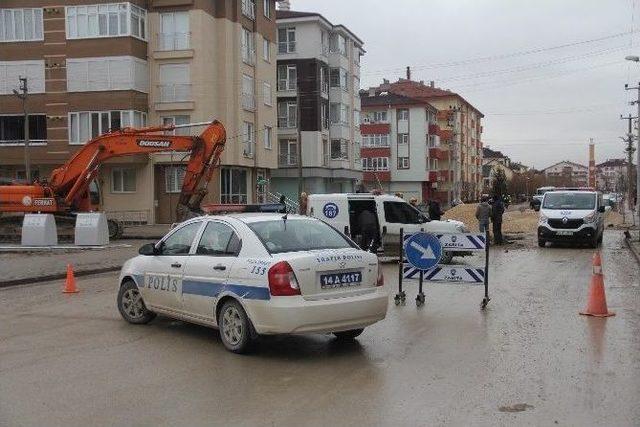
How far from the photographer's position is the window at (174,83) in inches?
1638

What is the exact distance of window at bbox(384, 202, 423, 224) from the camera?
18.2 meters

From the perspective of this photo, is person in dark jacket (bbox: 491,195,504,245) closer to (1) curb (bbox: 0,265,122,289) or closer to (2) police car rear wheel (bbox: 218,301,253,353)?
(1) curb (bbox: 0,265,122,289)

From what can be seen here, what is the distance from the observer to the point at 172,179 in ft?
137

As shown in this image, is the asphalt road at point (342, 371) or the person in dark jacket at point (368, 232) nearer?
the asphalt road at point (342, 371)

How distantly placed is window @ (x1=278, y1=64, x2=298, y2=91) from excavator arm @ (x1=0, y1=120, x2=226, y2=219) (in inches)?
1246

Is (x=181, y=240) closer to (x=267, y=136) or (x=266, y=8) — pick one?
(x=267, y=136)

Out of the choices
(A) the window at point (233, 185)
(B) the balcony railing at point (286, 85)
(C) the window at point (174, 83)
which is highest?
(B) the balcony railing at point (286, 85)

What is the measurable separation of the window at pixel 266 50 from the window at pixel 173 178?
442 inches

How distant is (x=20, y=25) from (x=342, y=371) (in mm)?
40989

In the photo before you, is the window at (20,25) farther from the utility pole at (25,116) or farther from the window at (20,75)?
the utility pole at (25,116)

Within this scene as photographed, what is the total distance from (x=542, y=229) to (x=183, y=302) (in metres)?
17.6

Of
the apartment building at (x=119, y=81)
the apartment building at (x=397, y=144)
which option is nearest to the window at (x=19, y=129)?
the apartment building at (x=119, y=81)

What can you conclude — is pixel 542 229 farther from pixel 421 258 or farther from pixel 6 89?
pixel 6 89

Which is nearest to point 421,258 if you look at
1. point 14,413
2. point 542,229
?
point 14,413
